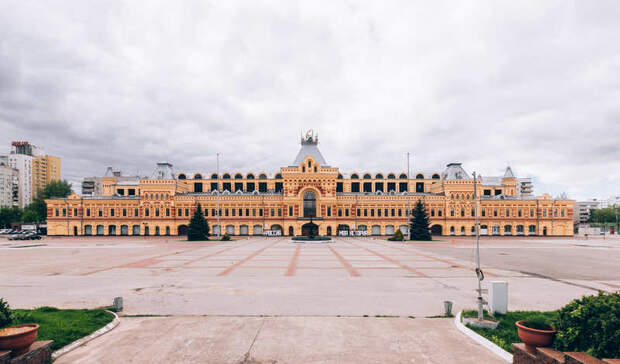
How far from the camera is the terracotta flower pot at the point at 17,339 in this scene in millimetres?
6738

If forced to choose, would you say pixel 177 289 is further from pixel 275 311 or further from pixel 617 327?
pixel 617 327

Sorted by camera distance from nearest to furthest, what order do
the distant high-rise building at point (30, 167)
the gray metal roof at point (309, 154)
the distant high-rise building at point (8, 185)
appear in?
1. the gray metal roof at point (309, 154)
2. the distant high-rise building at point (8, 185)
3. the distant high-rise building at point (30, 167)

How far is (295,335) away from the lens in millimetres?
9977

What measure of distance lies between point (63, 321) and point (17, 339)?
446 centimetres

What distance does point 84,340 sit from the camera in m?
9.50

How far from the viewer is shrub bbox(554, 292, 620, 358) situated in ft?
19.6

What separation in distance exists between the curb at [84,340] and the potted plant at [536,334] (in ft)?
40.4

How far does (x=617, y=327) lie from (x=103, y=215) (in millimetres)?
83924

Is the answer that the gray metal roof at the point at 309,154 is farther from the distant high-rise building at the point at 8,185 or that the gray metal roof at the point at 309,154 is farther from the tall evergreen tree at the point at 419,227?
the distant high-rise building at the point at 8,185

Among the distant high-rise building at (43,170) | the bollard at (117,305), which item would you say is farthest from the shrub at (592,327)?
the distant high-rise building at (43,170)

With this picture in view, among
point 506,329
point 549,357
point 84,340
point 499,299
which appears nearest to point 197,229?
point 84,340

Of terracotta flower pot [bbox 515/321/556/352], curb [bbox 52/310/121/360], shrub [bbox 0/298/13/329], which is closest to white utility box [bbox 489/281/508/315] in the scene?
terracotta flower pot [bbox 515/321/556/352]

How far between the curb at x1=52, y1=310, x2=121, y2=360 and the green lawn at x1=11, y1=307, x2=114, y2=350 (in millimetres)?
156

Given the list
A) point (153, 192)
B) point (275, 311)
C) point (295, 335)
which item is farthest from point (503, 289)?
point (153, 192)
